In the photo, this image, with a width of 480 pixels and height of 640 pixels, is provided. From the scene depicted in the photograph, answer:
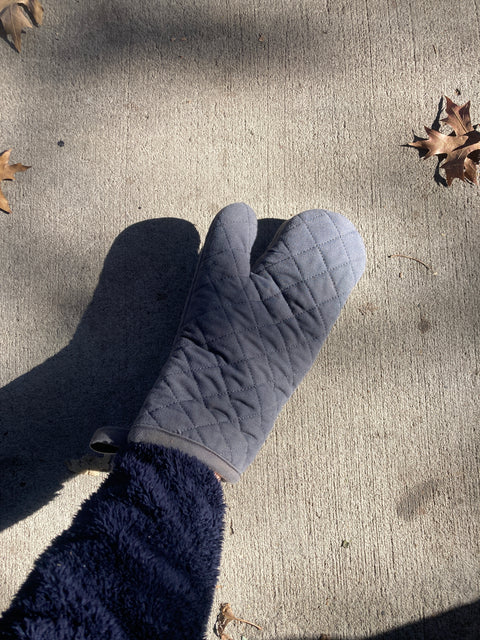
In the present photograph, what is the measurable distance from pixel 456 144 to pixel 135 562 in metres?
1.88

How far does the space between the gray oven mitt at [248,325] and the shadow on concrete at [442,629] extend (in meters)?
0.90

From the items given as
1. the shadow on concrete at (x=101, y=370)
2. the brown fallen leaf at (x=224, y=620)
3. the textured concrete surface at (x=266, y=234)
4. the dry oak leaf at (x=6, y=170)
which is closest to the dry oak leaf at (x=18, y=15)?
the textured concrete surface at (x=266, y=234)

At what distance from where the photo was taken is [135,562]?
4.02 ft

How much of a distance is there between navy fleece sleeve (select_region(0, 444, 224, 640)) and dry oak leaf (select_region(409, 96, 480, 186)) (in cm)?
150

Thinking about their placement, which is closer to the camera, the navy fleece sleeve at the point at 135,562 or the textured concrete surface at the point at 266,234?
the navy fleece sleeve at the point at 135,562

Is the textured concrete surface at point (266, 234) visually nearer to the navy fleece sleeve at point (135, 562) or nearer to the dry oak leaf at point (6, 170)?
the dry oak leaf at point (6, 170)

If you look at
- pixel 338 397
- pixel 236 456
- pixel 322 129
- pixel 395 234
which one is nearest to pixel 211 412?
pixel 236 456

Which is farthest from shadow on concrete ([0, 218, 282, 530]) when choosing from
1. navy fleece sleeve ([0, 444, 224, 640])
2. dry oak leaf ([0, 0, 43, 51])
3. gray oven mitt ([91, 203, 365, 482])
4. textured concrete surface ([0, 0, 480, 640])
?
dry oak leaf ([0, 0, 43, 51])

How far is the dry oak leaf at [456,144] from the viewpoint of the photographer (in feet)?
6.23

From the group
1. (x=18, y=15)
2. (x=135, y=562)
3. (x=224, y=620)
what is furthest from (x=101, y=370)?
(x=18, y=15)

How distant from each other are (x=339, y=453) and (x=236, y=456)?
1.61ft

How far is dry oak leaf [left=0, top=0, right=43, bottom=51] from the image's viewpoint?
Answer: 193cm

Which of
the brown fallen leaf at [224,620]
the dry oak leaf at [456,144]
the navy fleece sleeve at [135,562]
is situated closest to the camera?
the navy fleece sleeve at [135,562]

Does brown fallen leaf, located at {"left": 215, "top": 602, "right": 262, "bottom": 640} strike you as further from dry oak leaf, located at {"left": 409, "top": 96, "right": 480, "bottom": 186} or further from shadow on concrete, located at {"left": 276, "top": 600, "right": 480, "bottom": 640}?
dry oak leaf, located at {"left": 409, "top": 96, "right": 480, "bottom": 186}
